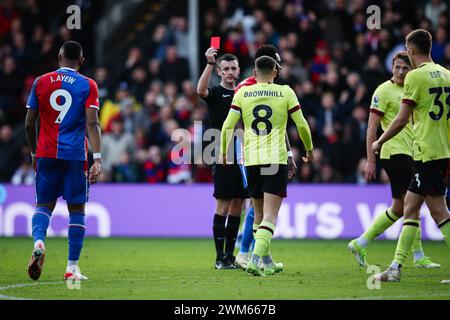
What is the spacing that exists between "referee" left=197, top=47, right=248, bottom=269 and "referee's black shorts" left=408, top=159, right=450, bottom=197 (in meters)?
2.86

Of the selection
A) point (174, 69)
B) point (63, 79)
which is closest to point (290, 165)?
point (63, 79)

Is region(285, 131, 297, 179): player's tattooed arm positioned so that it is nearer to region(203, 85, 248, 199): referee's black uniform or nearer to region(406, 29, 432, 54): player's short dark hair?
region(203, 85, 248, 199): referee's black uniform

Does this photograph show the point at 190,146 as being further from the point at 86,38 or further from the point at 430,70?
the point at 430,70

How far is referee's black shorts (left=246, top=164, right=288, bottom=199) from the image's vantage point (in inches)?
418

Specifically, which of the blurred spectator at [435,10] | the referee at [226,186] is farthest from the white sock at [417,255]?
the blurred spectator at [435,10]

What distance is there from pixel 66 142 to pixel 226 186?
2.48 metres

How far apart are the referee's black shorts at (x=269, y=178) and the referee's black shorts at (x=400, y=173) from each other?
5.81 ft

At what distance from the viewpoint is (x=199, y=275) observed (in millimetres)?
11055

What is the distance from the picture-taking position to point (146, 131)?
21.0 metres

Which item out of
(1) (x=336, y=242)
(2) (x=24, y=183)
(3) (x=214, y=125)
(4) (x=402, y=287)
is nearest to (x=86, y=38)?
(2) (x=24, y=183)

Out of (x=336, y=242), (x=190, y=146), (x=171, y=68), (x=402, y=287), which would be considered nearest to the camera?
(x=402, y=287)

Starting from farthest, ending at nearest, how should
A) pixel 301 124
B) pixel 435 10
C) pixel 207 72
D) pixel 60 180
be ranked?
pixel 435 10
pixel 207 72
pixel 301 124
pixel 60 180

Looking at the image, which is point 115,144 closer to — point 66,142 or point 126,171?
point 126,171
